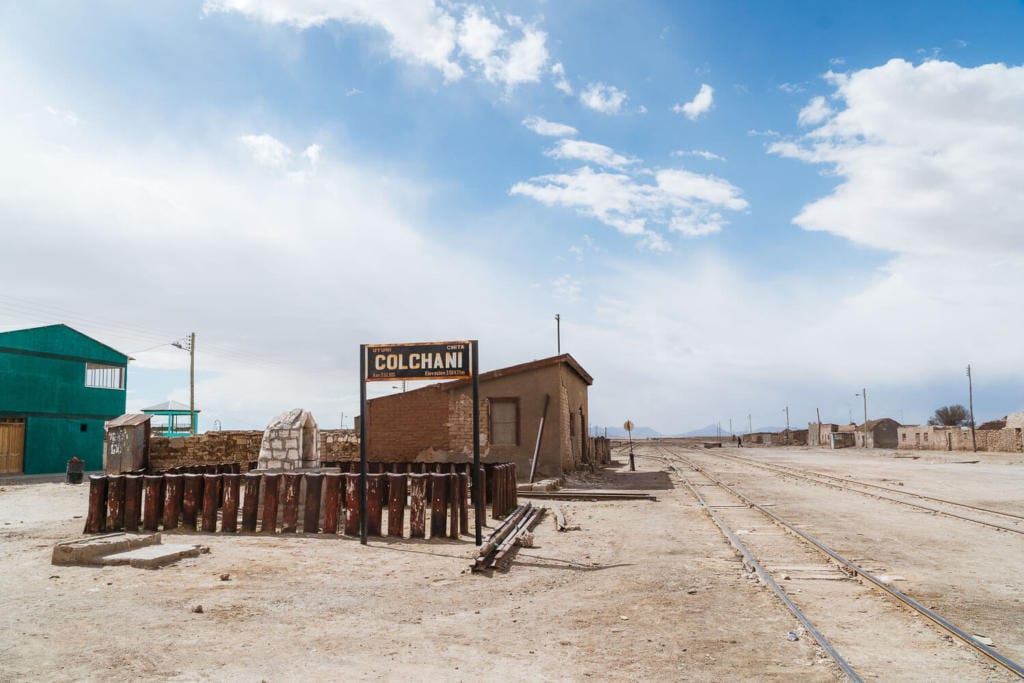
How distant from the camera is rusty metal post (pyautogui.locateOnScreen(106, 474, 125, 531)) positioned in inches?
Result: 431

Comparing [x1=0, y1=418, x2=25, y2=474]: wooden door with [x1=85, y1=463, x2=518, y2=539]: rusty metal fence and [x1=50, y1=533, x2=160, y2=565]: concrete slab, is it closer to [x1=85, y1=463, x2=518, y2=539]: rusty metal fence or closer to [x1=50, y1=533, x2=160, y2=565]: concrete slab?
[x1=85, y1=463, x2=518, y2=539]: rusty metal fence

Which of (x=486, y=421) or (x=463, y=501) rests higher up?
(x=486, y=421)

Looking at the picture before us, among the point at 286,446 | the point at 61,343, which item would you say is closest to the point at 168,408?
the point at 61,343

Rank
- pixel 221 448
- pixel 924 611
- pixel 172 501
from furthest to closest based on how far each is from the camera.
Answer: pixel 221 448 → pixel 172 501 → pixel 924 611

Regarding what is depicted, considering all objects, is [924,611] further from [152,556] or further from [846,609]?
[152,556]

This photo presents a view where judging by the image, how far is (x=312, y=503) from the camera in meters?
10.8

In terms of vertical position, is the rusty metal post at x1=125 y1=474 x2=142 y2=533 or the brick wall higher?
the brick wall

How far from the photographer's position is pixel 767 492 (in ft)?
64.3

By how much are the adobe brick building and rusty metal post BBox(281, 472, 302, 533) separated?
11851 mm

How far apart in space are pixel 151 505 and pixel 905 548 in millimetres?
11157

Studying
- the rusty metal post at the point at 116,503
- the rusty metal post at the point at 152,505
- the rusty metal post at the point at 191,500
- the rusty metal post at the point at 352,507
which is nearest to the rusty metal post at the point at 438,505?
the rusty metal post at the point at 352,507

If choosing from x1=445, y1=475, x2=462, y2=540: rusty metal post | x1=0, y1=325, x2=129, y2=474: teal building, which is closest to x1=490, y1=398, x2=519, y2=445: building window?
x1=445, y1=475, x2=462, y2=540: rusty metal post

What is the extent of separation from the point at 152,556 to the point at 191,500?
2957 mm

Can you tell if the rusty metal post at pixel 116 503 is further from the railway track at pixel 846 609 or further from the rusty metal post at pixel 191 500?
the railway track at pixel 846 609
